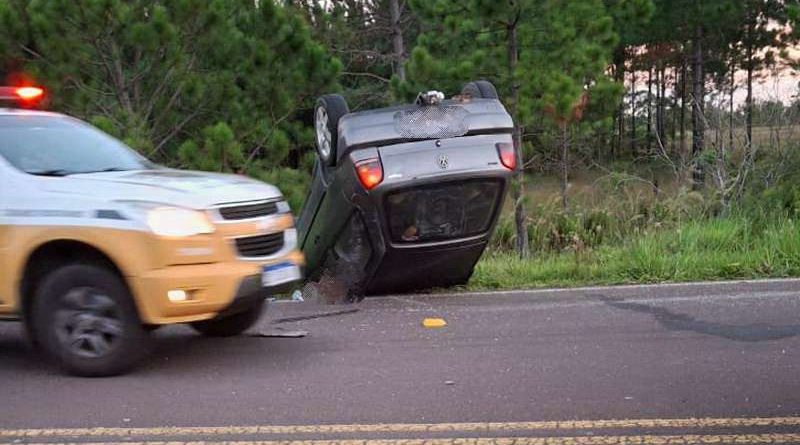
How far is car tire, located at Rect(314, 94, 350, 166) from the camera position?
293 inches

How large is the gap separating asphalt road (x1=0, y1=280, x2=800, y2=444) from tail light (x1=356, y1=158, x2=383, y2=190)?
1.16 m

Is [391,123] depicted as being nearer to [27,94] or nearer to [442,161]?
[442,161]

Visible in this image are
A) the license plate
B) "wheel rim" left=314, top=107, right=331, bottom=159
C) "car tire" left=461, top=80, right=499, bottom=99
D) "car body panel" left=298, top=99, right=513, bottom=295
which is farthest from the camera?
"car tire" left=461, top=80, right=499, bottom=99

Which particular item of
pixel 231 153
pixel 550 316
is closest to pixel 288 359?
pixel 550 316

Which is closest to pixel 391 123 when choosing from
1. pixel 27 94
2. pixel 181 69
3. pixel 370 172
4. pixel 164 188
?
pixel 370 172

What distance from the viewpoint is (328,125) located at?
7.55 m

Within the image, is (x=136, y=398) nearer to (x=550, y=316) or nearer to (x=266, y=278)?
(x=266, y=278)

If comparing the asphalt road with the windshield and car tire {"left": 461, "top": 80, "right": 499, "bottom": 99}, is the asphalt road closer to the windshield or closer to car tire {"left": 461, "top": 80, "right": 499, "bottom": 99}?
the windshield

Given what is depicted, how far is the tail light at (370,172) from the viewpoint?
700cm

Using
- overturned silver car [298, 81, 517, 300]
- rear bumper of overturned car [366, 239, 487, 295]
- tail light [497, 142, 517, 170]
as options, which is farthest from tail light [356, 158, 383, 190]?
tail light [497, 142, 517, 170]

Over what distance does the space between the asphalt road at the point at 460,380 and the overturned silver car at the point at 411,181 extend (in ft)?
1.75

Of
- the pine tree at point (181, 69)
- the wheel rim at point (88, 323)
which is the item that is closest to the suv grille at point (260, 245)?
the wheel rim at point (88, 323)

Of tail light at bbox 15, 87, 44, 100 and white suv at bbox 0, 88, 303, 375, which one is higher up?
tail light at bbox 15, 87, 44, 100

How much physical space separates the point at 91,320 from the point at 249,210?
123 cm
